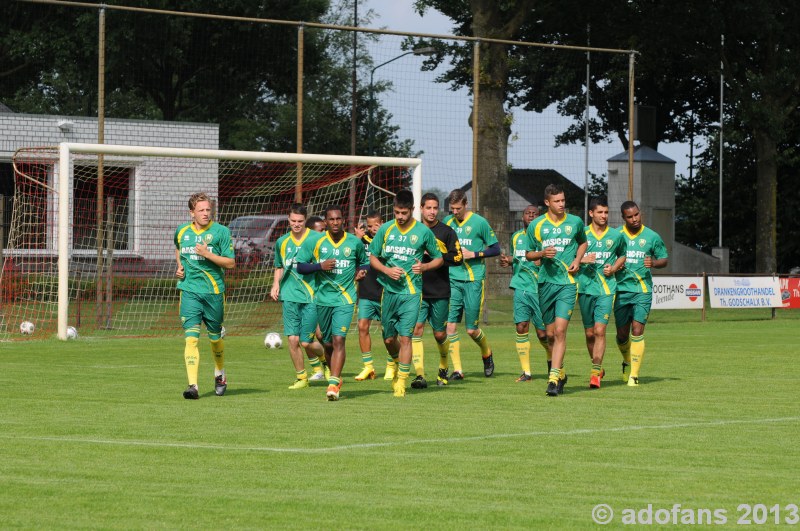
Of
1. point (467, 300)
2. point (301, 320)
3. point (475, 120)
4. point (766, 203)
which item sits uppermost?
point (475, 120)

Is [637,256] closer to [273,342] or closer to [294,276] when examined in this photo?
[294,276]

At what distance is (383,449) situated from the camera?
10039 mm

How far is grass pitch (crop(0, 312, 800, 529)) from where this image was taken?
773 cm

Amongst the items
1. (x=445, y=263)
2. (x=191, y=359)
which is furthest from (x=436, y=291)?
(x=191, y=359)

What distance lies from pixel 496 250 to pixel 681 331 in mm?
11936

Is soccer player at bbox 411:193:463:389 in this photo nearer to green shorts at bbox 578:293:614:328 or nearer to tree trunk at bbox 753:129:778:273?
green shorts at bbox 578:293:614:328

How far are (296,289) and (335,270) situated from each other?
72cm

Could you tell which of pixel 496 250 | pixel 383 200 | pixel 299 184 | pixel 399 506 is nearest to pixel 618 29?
pixel 383 200

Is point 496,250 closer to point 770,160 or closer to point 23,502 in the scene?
point 23,502

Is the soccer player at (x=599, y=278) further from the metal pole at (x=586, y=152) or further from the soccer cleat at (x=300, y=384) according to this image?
the metal pole at (x=586, y=152)

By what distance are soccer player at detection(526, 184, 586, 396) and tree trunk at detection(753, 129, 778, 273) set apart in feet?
97.1

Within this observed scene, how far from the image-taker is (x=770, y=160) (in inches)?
1677

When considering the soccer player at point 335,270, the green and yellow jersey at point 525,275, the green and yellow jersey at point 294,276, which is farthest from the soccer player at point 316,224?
the green and yellow jersey at point 525,275

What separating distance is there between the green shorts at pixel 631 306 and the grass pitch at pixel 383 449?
2.66ft
